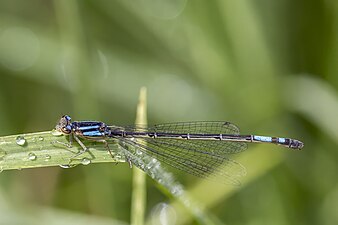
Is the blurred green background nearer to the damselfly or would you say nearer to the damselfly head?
the damselfly

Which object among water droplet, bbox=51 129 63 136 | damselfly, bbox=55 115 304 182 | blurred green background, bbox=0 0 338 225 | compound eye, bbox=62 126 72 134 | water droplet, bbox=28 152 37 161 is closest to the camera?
water droplet, bbox=28 152 37 161

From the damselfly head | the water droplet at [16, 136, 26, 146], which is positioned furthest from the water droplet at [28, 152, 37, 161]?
the damselfly head

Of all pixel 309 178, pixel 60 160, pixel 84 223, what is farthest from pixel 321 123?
pixel 60 160

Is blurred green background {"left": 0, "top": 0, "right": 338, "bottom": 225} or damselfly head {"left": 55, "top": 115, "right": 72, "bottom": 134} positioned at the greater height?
blurred green background {"left": 0, "top": 0, "right": 338, "bottom": 225}

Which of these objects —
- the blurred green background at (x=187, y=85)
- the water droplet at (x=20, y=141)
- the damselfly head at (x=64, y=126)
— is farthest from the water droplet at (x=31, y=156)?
the blurred green background at (x=187, y=85)

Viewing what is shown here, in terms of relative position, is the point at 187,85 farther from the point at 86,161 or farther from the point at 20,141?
the point at 20,141

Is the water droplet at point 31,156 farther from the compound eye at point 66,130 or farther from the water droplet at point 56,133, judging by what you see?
the compound eye at point 66,130

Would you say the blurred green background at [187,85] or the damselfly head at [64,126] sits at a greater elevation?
the blurred green background at [187,85]
